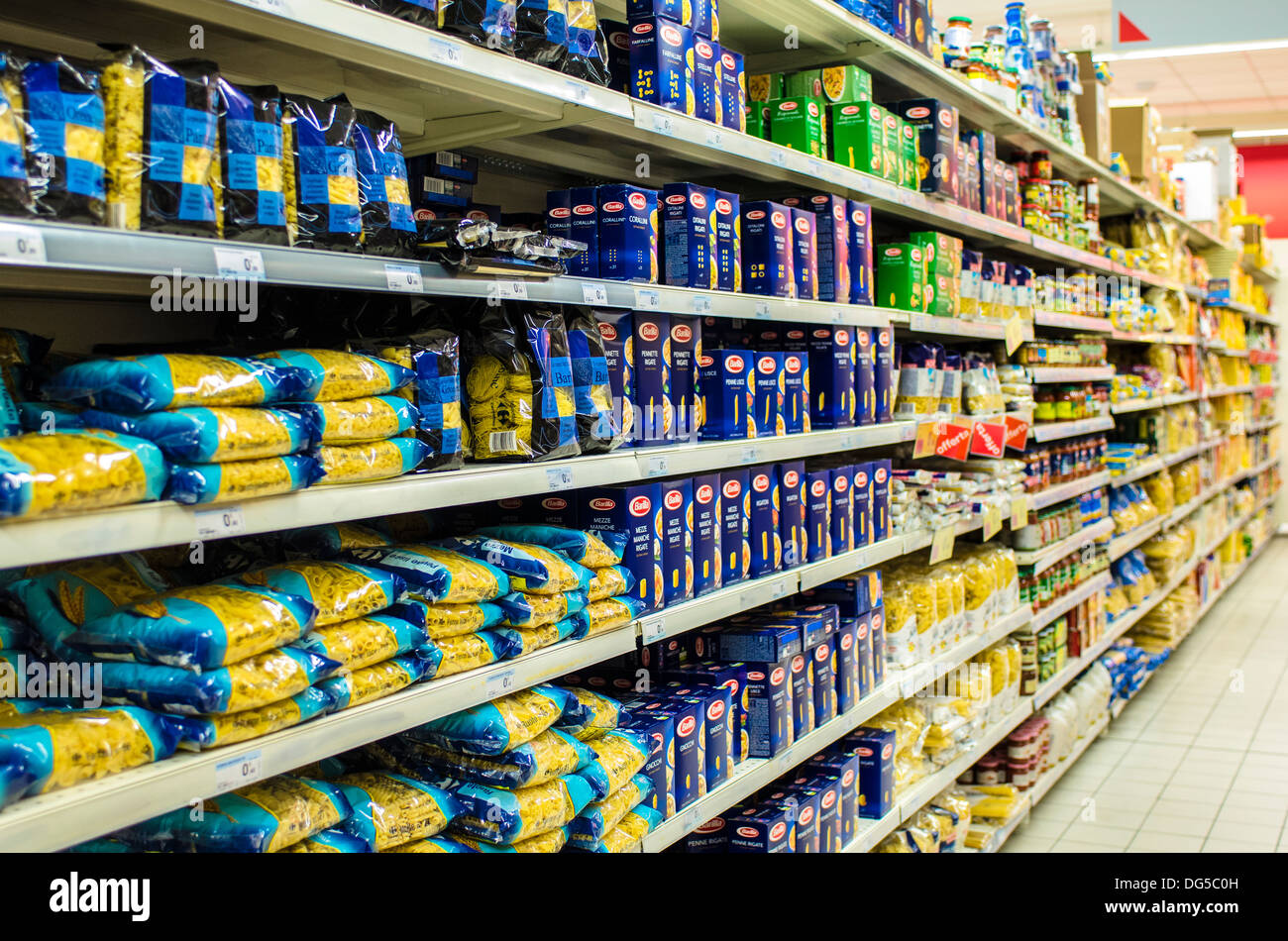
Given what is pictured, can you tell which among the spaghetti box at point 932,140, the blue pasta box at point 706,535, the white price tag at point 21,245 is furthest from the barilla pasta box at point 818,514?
the white price tag at point 21,245

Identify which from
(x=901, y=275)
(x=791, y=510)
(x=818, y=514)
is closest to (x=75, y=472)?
(x=791, y=510)

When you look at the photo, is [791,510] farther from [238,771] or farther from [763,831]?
[238,771]

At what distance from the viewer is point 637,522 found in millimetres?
2195

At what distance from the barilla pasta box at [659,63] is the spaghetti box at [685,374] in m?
0.44

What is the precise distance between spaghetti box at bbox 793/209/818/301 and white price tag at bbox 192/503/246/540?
1766 millimetres

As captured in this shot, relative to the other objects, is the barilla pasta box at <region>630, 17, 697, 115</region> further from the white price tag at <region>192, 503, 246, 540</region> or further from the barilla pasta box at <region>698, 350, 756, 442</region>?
the white price tag at <region>192, 503, 246, 540</region>

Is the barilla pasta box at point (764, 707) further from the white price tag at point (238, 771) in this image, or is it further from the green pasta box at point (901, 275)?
the white price tag at point (238, 771)

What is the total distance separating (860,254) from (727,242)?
752 millimetres

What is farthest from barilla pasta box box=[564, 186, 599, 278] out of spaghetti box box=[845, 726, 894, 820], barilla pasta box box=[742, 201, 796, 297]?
spaghetti box box=[845, 726, 894, 820]

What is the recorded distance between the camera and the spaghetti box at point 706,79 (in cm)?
235

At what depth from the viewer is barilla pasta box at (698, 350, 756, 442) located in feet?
8.38
